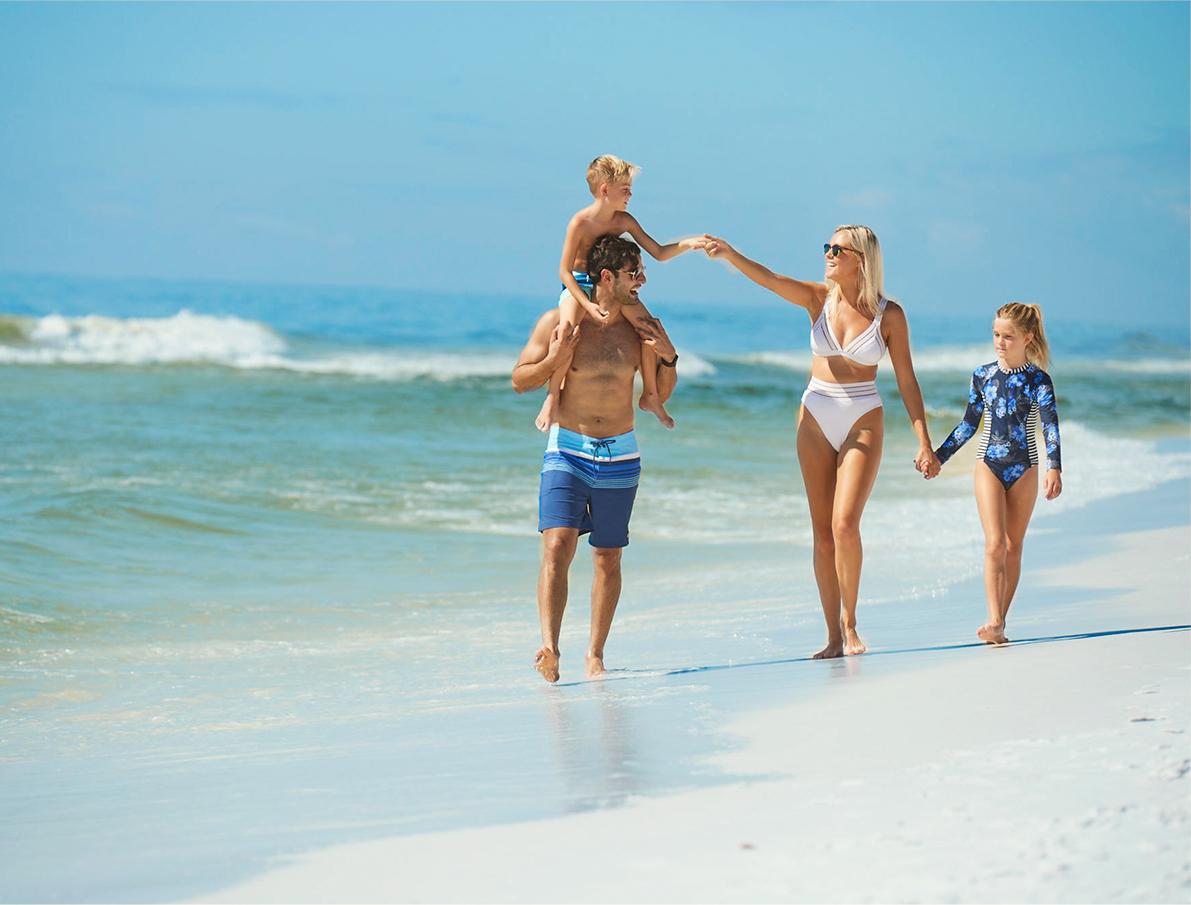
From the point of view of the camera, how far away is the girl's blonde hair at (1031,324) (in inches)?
231

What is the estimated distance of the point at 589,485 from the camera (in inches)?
225

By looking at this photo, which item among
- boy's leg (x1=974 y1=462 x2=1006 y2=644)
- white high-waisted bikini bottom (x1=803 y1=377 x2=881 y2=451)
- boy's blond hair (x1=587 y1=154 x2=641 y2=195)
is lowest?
boy's leg (x1=974 y1=462 x2=1006 y2=644)

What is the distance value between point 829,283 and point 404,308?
67.0 meters

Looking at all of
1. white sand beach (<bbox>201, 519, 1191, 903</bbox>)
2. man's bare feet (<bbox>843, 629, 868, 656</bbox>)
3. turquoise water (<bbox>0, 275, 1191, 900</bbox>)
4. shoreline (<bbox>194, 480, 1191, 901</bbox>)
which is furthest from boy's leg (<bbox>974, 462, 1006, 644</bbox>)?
white sand beach (<bbox>201, 519, 1191, 903</bbox>)

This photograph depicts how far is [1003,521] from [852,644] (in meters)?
0.81

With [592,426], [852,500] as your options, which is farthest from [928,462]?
[592,426]

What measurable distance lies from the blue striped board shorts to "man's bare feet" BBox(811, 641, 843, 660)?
0.91 m

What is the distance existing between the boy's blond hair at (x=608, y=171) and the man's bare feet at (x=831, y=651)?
2023 millimetres

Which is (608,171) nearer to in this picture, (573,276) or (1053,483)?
(573,276)

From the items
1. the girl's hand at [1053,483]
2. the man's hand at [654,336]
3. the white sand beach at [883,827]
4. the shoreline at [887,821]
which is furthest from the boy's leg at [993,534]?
the man's hand at [654,336]

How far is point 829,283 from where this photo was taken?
19.5 feet

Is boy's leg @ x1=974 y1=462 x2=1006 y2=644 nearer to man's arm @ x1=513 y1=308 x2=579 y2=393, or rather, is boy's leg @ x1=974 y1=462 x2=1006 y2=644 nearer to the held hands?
the held hands

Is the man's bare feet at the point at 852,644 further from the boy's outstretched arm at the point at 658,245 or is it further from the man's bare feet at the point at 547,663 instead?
the boy's outstretched arm at the point at 658,245

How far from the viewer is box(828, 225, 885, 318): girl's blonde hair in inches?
227
